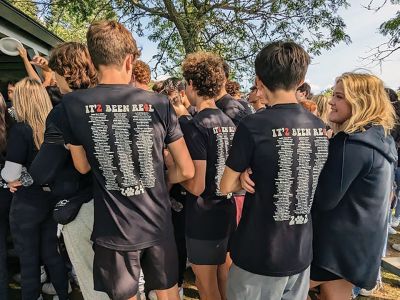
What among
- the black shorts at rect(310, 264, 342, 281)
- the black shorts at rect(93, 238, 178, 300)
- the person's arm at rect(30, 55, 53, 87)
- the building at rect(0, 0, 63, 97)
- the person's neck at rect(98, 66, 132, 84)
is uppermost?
the building at rect(0, 0, 63, 97)

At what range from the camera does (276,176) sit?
1.71 m

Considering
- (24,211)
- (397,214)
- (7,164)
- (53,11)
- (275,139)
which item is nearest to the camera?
(275,139)

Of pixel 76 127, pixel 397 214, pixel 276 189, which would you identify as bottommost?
pixel 397 214

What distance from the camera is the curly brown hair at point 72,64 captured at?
83.0 inches

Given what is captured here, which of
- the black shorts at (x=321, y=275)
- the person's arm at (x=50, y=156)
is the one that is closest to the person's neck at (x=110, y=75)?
the person's arm at (x=50, y=156)

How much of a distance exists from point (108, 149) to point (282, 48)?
41.6 inches

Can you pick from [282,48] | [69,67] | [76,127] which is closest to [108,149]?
[76,127]

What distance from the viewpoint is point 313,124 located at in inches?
68.8

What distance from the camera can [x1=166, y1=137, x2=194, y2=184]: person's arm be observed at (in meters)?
1.94

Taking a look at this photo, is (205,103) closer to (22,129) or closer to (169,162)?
(169,162)

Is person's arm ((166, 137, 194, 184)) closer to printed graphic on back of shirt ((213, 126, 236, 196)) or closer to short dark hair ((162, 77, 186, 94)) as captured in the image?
printed graphic on back of shirt ((213, 126, 236, 196))

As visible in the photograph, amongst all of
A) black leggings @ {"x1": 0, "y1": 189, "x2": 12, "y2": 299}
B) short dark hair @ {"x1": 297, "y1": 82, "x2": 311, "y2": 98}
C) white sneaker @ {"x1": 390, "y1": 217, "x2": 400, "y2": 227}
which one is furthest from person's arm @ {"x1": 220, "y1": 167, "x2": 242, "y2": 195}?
white sneaker @ {"x1": 390, "y1": 217, "x2": 400, "y2": 227}

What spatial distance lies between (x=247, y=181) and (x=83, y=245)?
3.64ft

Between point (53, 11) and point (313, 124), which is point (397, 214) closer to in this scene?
point (313, 124)
